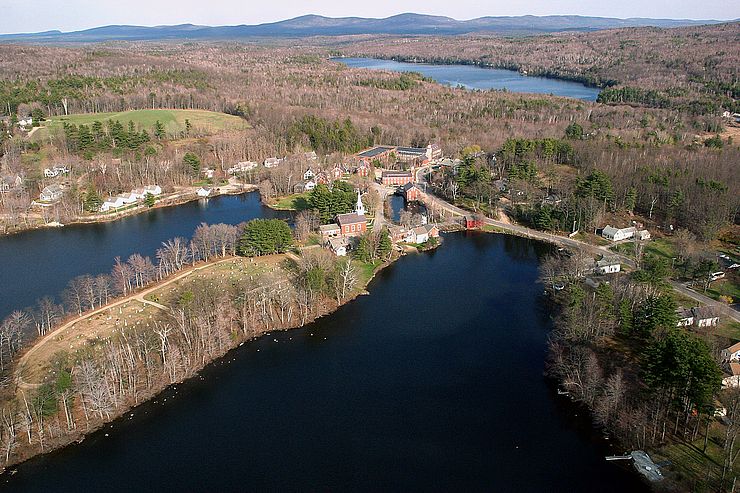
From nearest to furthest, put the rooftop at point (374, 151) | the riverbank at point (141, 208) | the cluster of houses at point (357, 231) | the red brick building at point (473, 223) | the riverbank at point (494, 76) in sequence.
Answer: the cluster of houses at point (357, 231) < the riverbank at point (141, 208) < the red brick building at point (473, 223) < the rooftop at point (374, 151) < the riverbank at point (494, 76)

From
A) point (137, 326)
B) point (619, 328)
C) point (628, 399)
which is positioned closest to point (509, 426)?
point (628, 399)

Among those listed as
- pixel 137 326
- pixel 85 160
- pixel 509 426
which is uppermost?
pixel 85 160

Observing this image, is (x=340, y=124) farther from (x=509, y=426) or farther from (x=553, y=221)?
(x=509, y=426)

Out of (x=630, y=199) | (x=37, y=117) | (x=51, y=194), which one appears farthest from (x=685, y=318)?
(x=37, y=117)

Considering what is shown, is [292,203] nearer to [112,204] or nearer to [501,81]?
[112,204]

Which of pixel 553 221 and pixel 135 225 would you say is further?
pixel 135 225

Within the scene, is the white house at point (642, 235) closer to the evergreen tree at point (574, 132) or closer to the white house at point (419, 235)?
the white house at point (419, 235)

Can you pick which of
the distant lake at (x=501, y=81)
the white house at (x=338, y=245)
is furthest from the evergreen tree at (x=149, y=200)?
the distant lake at (x=501, y=81)

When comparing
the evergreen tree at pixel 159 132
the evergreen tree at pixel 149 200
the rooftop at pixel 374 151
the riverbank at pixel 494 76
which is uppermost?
the riverbank at pixel 494 76

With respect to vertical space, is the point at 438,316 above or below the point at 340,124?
below
